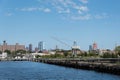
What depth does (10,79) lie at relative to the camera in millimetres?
82750

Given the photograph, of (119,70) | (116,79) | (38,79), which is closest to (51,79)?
(38,79)

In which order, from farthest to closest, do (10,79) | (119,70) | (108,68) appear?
(108,68)
(119,70)
(10,79)

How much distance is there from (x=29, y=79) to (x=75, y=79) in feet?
36.8

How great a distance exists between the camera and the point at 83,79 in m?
87.9

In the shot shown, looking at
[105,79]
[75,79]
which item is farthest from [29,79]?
[105,79]

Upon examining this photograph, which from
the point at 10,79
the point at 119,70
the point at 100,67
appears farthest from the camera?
the point at 100,67

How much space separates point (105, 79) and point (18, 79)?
20.2 metres

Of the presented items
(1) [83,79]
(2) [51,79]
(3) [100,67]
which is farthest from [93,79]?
(3) [100,67]

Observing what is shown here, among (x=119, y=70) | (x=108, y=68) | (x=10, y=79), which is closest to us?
(x=10, y=79)

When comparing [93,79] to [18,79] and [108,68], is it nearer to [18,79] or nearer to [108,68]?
[18,79]

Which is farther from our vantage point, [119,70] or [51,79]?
[119,70]

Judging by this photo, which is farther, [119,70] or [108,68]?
[108,68]

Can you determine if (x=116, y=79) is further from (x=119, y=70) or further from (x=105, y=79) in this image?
(x=119, y=70)

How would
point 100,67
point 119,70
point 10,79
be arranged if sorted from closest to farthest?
1. point 10,79
2. point 119,70
3. point 100,67
